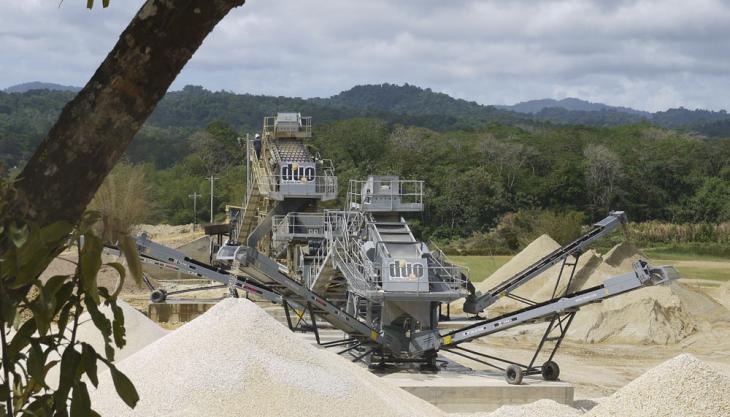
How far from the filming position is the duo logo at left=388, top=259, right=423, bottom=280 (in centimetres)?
1856

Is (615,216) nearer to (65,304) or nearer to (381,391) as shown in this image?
(381,391)

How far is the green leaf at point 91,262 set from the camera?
8.52 ft

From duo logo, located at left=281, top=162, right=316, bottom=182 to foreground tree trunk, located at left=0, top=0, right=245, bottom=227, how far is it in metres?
28.3

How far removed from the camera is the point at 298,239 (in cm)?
3084

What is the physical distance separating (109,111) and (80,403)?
815mm

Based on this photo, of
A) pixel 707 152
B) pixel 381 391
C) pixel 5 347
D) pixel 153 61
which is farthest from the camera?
pixel 707 152

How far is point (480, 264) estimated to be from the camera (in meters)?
44.2

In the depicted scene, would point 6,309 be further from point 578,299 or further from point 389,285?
point 389,285

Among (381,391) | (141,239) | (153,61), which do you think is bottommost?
(381,391)

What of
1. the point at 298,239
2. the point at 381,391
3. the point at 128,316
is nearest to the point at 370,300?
the point at 128,316

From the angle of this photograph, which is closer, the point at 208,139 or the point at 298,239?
the point at 298,239

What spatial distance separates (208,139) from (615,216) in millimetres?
59985

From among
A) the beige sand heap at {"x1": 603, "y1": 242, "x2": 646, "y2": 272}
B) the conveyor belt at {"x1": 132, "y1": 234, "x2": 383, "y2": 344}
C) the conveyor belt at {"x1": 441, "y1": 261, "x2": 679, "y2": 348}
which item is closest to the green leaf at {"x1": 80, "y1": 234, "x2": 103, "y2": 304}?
the conveyor belt at {"x1": 441, "y1": 261, "x2": 679, "y2": 348}

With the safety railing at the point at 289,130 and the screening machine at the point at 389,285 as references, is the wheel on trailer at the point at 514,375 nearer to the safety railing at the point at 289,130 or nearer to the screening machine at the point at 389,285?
the screening machine at the point at 389,285
